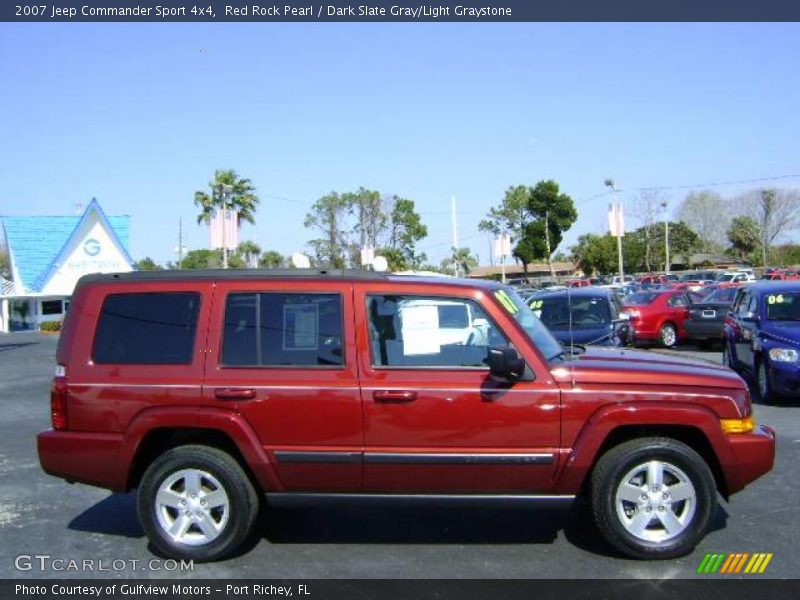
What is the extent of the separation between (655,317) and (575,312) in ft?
22.3

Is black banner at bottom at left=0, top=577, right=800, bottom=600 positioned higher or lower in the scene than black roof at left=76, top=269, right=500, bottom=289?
lower

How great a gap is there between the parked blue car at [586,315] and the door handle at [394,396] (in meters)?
7.01

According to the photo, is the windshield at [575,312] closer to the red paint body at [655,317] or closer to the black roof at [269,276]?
the red paint body at [655,317]

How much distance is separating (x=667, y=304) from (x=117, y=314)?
16.2m

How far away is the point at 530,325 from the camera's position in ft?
16.7

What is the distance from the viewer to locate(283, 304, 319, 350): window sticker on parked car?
4.77 metres

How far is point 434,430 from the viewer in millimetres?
4527

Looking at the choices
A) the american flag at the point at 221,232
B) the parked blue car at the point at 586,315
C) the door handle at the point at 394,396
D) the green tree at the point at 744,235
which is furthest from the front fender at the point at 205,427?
the green tree at the point at 744,235

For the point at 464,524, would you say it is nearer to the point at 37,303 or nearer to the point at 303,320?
the point at 303,320

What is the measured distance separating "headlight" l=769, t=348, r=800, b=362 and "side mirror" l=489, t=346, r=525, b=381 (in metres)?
Answer: 6.24

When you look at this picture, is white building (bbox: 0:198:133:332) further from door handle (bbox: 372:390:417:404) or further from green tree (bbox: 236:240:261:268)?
door handle (bbox: 372:390:417:404)

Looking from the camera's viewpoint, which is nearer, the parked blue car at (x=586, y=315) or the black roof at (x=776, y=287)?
the black roof at (x=776, y=287)

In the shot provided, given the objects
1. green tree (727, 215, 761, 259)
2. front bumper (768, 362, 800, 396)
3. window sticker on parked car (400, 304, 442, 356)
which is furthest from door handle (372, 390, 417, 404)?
green tree (727, 215, 761, 259)

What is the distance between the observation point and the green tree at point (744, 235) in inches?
2918
